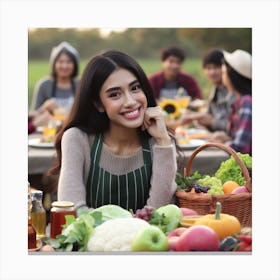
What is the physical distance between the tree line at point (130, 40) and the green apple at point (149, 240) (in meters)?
14.6

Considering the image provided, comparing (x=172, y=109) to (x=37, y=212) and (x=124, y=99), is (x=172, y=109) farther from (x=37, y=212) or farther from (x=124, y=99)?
(x=37, y=212)

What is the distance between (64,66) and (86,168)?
3.72 meters

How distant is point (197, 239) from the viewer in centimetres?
198

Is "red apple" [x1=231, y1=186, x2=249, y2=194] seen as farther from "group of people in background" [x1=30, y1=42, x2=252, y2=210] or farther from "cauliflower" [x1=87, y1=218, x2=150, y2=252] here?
"cauliflower" [x1=87, y1=218, x2=150, y2=252]

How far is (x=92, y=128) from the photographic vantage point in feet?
9.00

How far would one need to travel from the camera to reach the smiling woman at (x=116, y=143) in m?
2.58

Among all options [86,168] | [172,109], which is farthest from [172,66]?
[86,168]

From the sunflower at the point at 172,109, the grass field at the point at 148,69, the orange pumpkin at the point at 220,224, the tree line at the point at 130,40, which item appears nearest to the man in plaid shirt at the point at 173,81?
the sunflower at the point at 172,109

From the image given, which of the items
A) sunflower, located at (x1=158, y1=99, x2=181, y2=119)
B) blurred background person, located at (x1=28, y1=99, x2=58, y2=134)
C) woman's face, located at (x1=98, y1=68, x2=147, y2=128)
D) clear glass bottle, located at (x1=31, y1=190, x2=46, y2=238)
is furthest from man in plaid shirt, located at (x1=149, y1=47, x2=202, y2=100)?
clear glass bottle, located at (x1=31, y1=190, x2=46, y2=238)

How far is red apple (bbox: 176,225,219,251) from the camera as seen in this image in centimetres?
198
